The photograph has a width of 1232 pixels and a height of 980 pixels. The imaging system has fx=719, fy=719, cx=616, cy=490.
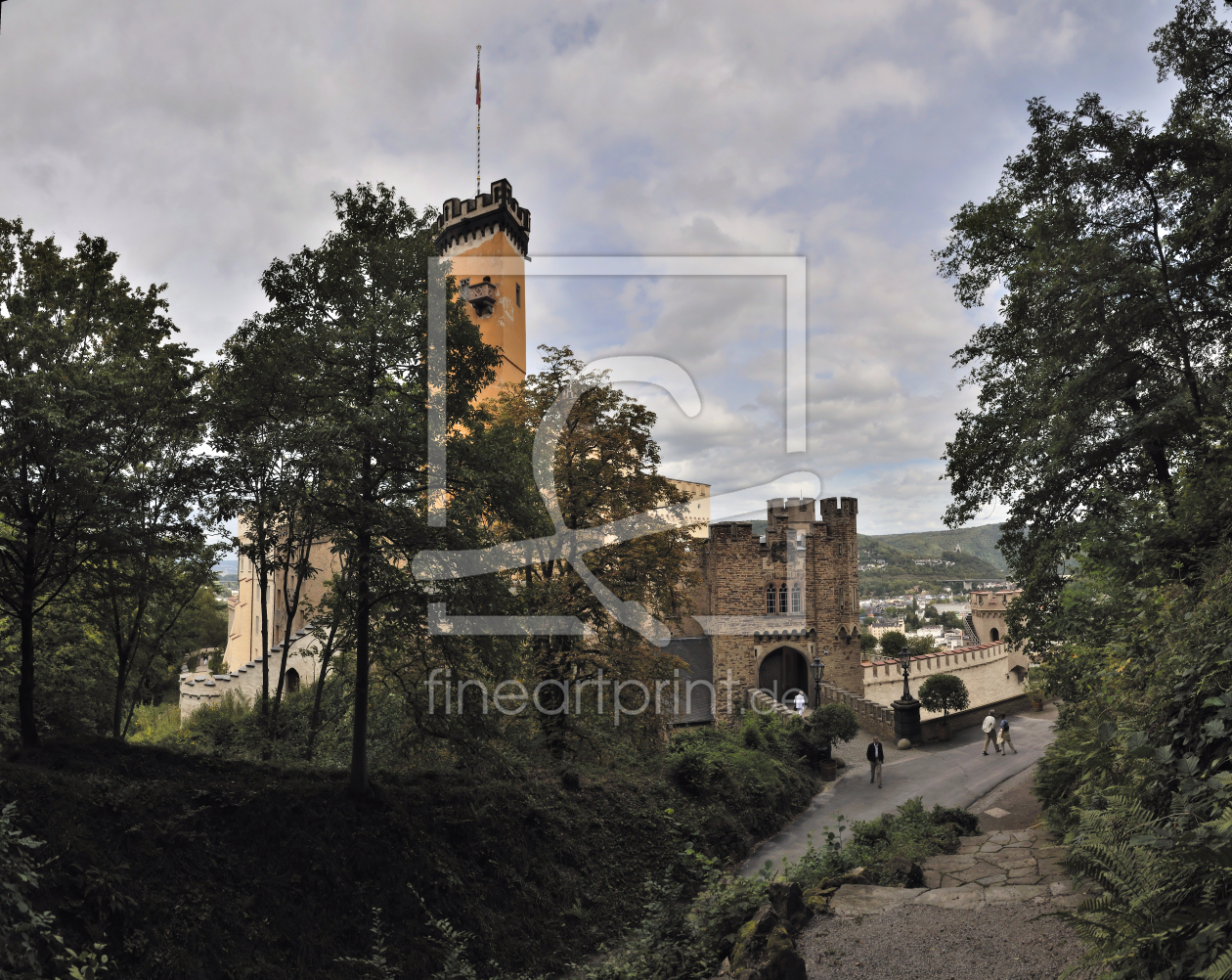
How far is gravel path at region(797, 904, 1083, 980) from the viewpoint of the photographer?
5357 mm

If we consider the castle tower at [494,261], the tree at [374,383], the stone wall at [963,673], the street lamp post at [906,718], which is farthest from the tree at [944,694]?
the castle tower at [494,261]

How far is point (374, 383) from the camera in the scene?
385 inches

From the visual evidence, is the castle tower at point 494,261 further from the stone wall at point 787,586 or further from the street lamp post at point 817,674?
the street lamp post at point 817,674

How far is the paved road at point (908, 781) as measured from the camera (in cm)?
1474

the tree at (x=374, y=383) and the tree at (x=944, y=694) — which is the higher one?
the tree at (x=374, y=383)

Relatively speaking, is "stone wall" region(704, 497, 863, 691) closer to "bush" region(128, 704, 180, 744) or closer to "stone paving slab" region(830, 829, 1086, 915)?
"bush" region(128, 704, 180, 744)

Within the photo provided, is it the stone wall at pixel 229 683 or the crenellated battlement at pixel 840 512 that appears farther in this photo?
the crenellated battlement at pixel 840 512

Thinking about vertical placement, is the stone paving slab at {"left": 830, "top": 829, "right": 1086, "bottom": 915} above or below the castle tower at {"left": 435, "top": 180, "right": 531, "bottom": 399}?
below

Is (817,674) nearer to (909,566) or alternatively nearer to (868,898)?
(868,898)

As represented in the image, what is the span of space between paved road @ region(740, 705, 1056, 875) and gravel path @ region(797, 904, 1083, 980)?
20.4ft

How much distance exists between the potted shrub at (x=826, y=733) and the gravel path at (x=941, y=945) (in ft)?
44.5

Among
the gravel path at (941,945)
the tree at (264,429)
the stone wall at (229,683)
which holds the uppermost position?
the tree at (264,429)

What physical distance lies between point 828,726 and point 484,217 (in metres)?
27.7

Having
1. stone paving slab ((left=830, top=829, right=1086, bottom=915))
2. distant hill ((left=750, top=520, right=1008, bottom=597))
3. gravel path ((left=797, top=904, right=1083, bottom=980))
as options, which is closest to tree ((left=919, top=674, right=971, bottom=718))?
stone paving slab ((left=830, top=829, right=1086, bottom=915))
